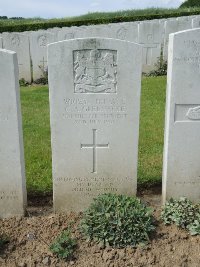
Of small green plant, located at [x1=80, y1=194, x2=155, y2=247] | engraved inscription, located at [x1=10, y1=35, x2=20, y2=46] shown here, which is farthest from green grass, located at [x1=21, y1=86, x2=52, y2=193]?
engraved inscription, located at [x1=10, y1=35, x2=20, y2=46]

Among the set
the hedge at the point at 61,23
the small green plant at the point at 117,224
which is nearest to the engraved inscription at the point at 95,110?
the small green plant at the point at 117,224

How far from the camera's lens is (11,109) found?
358 cm

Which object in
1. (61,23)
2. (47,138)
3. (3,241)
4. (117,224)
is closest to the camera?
(117,224)

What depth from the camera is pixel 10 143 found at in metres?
3.71

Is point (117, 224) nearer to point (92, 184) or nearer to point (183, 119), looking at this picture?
point (92, 184)

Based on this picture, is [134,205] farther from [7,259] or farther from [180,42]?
[180,42]

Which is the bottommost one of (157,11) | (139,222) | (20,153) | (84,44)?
(139,222)

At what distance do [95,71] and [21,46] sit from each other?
787 centimetres

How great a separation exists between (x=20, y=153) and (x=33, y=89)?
21.8 ft

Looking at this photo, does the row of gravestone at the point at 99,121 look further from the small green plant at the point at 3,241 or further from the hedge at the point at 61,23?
the hedge at the point at 61,23

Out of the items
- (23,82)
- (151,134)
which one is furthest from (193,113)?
(23,82)

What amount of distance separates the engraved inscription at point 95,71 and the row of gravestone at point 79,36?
7811mm

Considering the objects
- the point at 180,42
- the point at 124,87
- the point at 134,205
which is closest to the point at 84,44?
the point at 124,87

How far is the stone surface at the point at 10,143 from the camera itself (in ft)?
11.4
